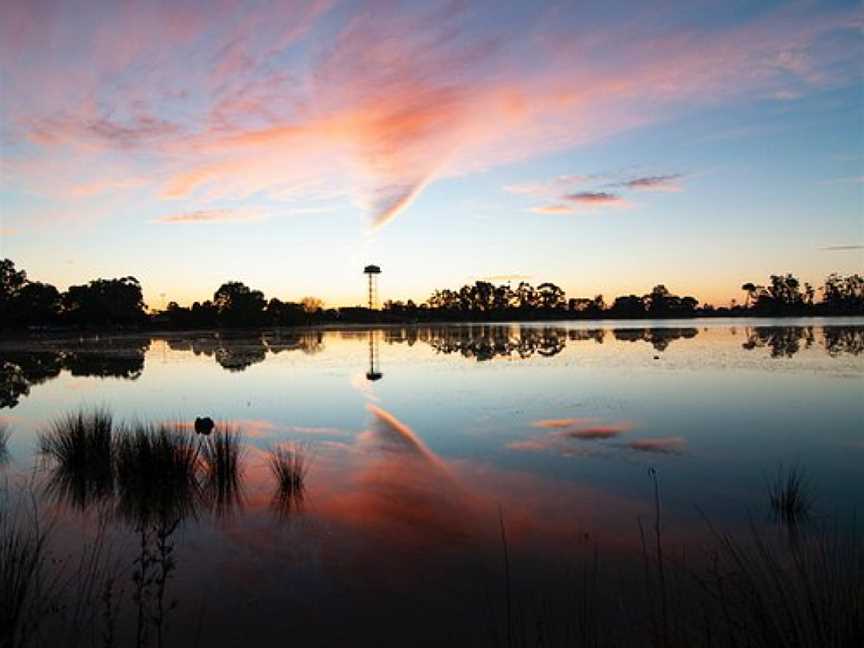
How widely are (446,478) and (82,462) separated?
6.29m

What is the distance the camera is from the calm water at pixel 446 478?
6004 mm

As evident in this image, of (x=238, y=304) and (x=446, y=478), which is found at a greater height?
(x=238, y=304)

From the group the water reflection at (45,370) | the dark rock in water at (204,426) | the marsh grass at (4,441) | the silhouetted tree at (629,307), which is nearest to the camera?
the marsh grass at (4,441)

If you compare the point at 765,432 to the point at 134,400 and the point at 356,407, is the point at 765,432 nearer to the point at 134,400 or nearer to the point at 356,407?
the point at 356,407

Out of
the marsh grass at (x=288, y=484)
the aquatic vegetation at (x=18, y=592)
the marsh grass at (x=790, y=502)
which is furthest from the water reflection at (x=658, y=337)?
the aquatic vegetation at (x=18, y=592)

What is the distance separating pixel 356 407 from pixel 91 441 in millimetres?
8229

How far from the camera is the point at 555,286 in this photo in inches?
7052

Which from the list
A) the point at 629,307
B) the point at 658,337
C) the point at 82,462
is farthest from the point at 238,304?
the point at 82,462

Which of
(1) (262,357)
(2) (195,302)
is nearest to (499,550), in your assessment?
(1) (262,357)

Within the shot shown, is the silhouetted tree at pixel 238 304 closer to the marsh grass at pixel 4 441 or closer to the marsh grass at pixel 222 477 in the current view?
the marsh grass at pixel 4 441

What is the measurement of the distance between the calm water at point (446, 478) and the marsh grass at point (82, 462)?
1.56ft

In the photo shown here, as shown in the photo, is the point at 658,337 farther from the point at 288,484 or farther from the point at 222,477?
the point at 222,477

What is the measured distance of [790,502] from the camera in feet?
25.6

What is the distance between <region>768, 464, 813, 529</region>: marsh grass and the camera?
756 cm
